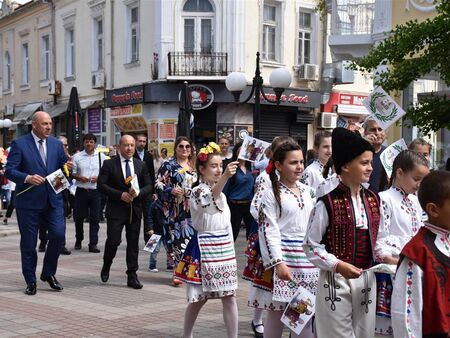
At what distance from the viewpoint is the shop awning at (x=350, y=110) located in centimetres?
2795

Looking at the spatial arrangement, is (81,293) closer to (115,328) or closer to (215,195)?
(115,328)

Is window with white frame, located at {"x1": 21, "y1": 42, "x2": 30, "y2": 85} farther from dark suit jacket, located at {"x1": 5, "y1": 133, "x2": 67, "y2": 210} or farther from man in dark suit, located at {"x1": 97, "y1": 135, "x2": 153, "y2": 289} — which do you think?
dark suit jacket, located at {"x1": 5, "y1": 133, "x2": 67, "y2": 210}

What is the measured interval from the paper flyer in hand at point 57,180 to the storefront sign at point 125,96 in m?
16.7

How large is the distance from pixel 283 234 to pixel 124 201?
13.1 feet

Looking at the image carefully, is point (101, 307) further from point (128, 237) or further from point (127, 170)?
point (127, 170)

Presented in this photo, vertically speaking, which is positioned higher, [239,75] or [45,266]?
[239,75]

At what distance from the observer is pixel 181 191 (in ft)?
29.9

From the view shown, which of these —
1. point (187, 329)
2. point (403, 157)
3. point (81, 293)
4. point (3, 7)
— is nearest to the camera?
point (403, 157)

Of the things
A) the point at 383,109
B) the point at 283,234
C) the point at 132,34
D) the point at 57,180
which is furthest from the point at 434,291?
the point at 132,34

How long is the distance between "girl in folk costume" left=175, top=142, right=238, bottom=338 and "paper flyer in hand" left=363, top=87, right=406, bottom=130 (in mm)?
2049

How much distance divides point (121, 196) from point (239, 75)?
24.5 feet

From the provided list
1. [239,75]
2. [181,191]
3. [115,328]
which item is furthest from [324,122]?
[115,328]

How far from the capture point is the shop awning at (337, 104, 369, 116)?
2795cm

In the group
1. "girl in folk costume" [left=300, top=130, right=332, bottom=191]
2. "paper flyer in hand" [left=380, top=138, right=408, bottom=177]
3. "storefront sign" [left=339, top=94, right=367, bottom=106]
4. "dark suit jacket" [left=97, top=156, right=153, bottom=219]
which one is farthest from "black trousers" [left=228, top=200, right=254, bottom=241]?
"storefront sign" [left=339, top=94, right=367, bottom=106]
